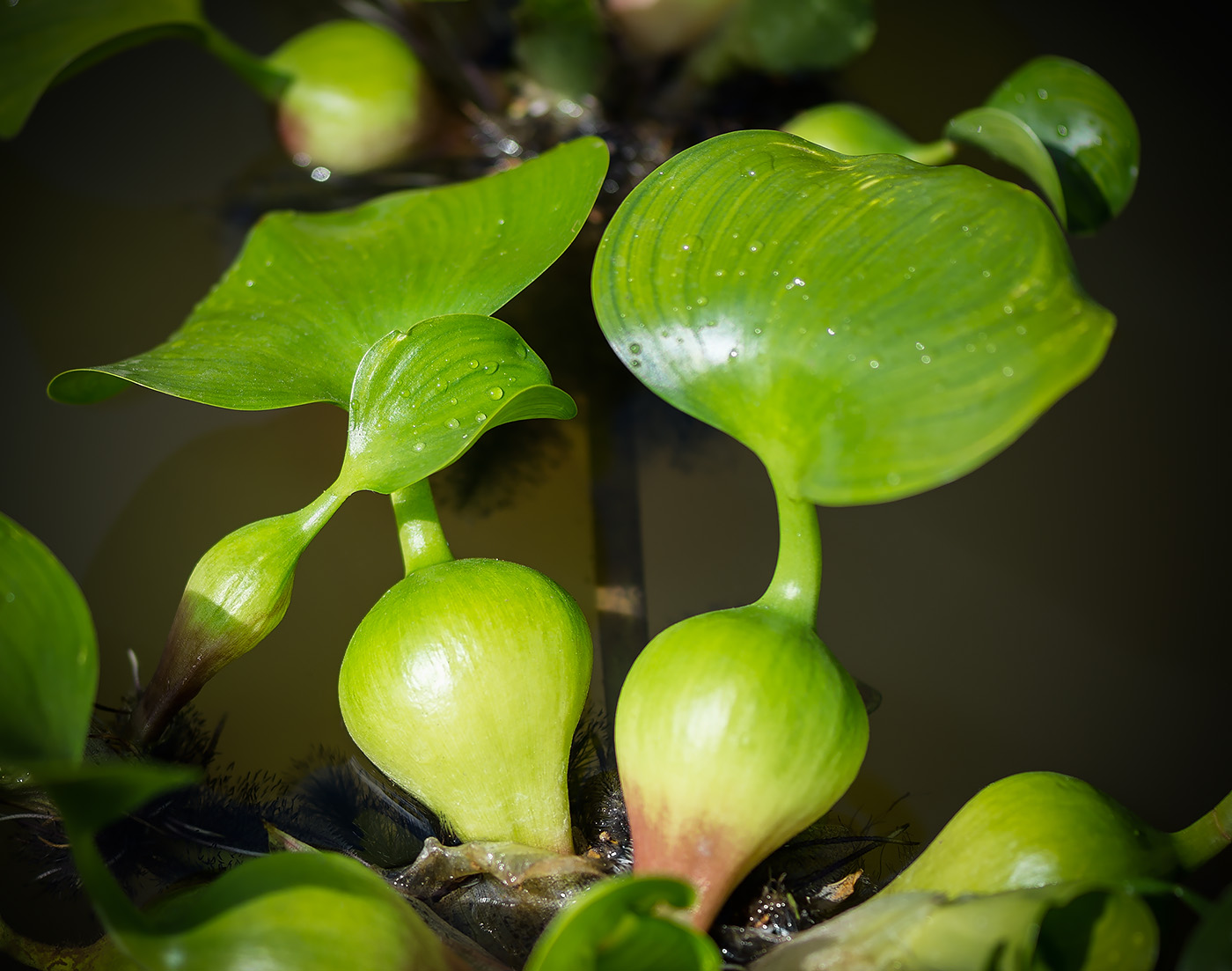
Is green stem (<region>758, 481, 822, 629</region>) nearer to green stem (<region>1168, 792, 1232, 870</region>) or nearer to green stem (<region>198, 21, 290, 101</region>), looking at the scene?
green stem (<region>1168, 792, 1232, 870</region>)

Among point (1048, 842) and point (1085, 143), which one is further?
point (1085, 143)

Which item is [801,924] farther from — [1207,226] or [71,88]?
[71,88]

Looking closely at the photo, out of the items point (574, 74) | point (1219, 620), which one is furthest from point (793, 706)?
point (574, 74)

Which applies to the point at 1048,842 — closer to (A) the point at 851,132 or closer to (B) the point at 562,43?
(A) the point at 851,132

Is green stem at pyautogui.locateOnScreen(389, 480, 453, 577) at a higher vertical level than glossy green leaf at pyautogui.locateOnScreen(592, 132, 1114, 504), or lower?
lower

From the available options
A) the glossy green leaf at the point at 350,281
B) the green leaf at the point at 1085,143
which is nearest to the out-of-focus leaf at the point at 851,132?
the green leaf at the point at 1085,143

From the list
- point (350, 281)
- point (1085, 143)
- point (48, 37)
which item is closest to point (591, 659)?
point (350, 281)

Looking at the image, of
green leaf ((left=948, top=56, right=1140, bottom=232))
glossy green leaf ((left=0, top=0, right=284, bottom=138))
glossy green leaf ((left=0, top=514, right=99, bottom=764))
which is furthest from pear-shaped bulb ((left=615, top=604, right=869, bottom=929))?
glossy green leaf ((left=0, top=0, right=284, bottom=138))
